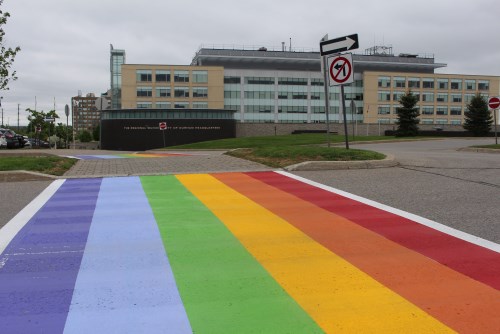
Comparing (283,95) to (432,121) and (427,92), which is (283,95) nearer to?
(427,92)

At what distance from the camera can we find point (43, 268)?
468 cm

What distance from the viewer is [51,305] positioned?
3768 millimetres

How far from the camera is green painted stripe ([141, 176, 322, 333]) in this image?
3.44m

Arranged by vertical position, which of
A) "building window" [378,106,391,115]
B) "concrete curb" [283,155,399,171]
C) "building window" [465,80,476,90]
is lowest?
"concrete curb" [283,155,399,171]

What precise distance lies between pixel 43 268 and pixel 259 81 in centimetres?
8576

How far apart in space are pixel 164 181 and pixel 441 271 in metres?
7.19

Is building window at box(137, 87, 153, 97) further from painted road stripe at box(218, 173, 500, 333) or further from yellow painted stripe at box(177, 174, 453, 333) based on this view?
yellow painted stripe at box(177, 174, 453, 333)

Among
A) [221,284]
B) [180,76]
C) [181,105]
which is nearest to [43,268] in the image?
[221,284]

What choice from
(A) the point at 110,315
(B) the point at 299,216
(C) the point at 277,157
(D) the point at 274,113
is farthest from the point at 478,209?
(D) the point at 274,113

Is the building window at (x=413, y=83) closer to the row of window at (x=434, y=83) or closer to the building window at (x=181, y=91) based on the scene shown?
the row of window at (x=434, y=83)

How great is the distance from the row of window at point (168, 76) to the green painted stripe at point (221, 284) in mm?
78938

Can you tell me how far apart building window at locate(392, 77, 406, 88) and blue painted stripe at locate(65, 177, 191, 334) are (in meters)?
91.2

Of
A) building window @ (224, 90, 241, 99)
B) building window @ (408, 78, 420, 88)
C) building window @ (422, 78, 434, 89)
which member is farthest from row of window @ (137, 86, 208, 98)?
building window @ (422, 78, 434, 89)

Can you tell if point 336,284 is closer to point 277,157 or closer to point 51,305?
point 51,305
